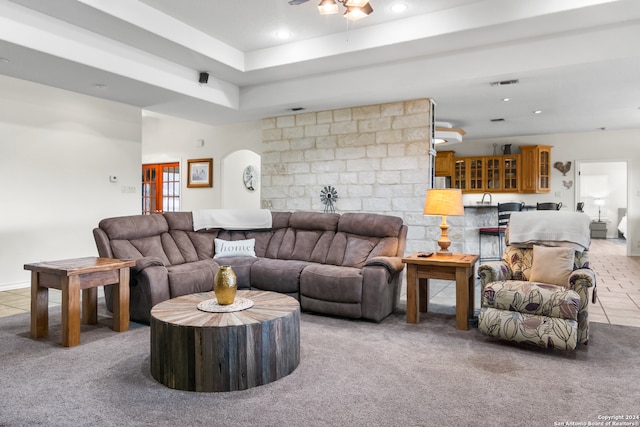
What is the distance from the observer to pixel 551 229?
3.54m

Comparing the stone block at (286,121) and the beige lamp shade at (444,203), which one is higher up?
the stone block at (286,121)

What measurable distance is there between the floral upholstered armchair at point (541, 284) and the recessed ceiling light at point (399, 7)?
2.19m

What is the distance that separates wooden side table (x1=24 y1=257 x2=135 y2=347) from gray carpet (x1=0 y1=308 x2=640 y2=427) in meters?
0.13

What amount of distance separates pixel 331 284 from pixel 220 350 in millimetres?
1575

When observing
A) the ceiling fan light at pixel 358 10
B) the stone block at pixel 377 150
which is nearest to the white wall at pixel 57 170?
the stone block at pixel 377 150

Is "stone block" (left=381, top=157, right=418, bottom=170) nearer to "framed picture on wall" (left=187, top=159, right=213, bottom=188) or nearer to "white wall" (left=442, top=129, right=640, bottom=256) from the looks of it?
"framed picture on wall" (left=187, top=159, right=213, bottom=188)

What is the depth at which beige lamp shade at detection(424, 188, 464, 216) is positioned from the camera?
3.60 meters

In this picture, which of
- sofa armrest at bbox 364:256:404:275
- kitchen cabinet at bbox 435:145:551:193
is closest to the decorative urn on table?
Result: sofa armrest at bbox 364:256:404:275

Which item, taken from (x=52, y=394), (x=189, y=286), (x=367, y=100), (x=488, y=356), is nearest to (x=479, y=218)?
(x=367, y=100)

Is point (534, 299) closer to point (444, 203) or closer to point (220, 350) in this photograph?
point (444, 203)

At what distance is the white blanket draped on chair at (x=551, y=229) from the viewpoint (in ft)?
11.3

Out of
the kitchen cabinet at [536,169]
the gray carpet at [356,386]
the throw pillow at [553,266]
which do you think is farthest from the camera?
the kitchen cabinet at [536,169]

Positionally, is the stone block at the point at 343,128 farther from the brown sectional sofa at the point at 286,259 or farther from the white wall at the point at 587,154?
the white wall at the point at 587,154

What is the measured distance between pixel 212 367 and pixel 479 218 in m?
5.60
